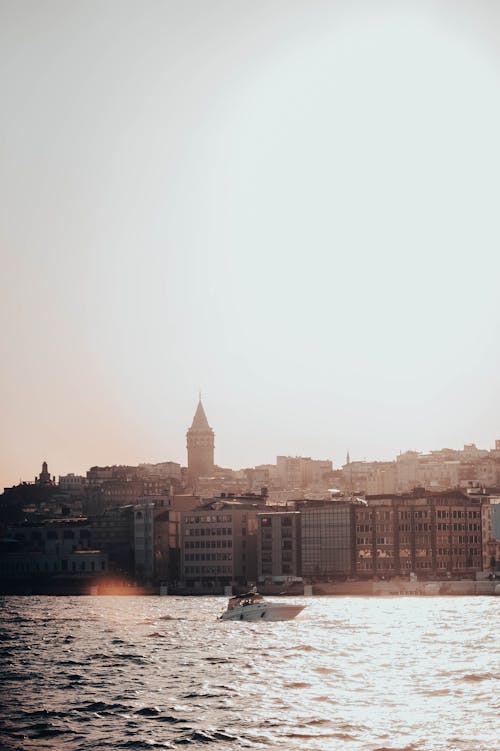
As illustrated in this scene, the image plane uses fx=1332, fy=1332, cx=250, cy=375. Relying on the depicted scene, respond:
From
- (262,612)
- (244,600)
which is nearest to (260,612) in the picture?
(262,612)

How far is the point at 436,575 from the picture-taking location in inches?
7844

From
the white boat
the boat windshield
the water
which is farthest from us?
the boat windshield

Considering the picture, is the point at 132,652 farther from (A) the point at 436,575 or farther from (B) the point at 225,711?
(A) the point at 436,575

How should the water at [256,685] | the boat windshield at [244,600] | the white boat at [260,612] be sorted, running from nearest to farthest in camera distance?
1. the water at [256,685]
2. the white boat at [260,612]
3. the boat windshield at [244,600]

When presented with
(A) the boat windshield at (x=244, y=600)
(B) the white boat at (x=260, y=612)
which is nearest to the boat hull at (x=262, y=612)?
(B) the white boat at (x=260, y=612)

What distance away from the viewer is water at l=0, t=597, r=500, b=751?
162ft

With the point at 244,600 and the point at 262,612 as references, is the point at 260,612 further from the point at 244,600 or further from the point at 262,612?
the point at 244,600

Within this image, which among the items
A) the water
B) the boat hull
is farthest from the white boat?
the water

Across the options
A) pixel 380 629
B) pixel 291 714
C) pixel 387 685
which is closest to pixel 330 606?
pixel 380 629

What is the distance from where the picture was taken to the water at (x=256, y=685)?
49.4 meters

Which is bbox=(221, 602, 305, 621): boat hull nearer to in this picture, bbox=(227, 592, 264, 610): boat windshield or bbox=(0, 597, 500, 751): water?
bbox=(227, 592, 264, 610): boat windshield

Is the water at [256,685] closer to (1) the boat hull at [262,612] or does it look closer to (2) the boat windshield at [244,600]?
(1) the boat hull at [262,612]

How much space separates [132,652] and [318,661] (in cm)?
1591

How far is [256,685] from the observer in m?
65.8
